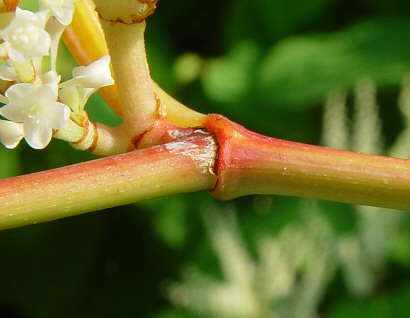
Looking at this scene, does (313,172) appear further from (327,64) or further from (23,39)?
(327,64)

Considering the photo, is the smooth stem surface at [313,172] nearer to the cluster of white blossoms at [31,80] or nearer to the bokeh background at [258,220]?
the cluster of white blossoms at [31,80]

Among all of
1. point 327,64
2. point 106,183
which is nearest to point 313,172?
point 106,183

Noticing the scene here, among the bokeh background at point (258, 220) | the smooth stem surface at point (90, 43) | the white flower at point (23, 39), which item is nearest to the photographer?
the white flower at point (23, 39)

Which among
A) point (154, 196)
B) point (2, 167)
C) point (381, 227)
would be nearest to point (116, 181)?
point (154, 196)

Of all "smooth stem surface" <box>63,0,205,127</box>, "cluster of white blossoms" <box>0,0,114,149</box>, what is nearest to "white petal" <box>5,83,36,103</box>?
"cluster of white blossoms" <box>0,0,114,149</box>

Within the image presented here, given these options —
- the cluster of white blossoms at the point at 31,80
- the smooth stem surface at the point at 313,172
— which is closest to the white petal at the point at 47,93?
the cluster of white blossoms at the point at 31,80

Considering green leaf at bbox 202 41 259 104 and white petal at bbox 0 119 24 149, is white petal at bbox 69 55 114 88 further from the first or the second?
green leaf at bbox 202 41 259 104
